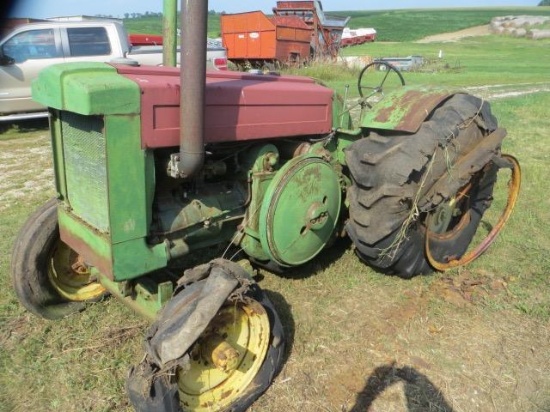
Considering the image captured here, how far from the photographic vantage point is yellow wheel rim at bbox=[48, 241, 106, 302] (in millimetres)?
3090

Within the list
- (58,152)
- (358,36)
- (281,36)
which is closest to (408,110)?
(58,152)

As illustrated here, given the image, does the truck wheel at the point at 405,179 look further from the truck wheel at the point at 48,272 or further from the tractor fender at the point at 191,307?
the truck wheel at the point at 48,272

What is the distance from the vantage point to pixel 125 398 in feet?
8.13

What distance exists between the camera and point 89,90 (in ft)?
6.75

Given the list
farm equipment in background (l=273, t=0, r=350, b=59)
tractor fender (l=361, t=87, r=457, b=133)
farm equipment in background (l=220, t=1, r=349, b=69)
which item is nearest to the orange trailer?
farm equipment in background (l=220, t=1, r=349, b=69)

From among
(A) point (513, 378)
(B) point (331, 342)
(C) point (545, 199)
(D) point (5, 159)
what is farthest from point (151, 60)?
(A) point (513, 378)

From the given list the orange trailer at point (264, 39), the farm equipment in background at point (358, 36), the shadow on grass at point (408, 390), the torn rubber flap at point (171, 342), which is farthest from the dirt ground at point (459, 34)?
the torn rubber flap at point (171, 342)

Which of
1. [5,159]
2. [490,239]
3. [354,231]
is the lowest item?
[5,159]

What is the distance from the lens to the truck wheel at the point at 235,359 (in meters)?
2.34

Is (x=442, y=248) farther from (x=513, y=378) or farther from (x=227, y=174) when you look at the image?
(x=227, y=174)

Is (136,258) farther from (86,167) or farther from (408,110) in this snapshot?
(408,110)

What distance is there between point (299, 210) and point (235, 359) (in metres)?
0.94

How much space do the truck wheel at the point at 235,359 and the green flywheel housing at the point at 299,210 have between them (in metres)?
0.46

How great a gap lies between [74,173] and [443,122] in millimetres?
2109
